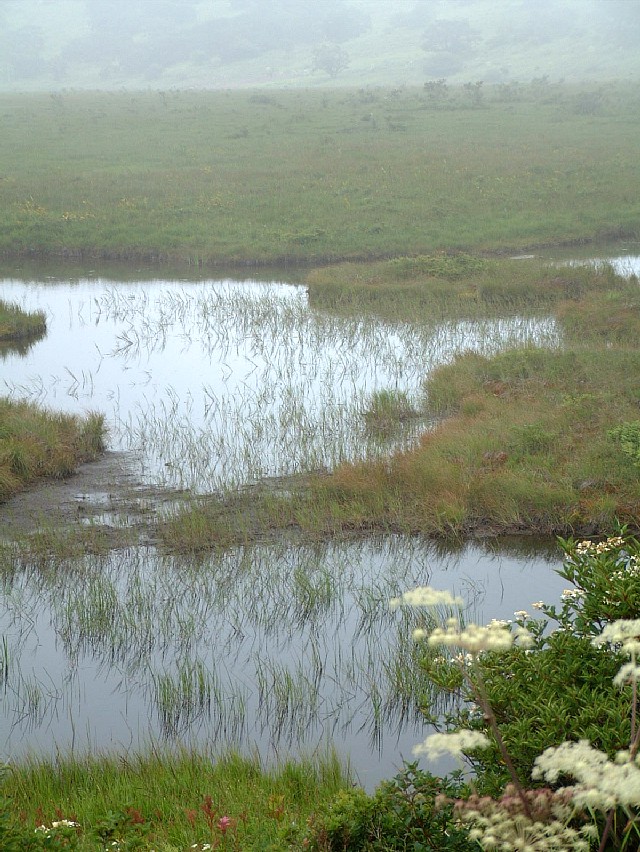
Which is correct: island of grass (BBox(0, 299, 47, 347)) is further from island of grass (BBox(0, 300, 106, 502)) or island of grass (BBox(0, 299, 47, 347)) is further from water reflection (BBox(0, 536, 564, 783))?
water reflection (BBox(0, 536, 564, 783))

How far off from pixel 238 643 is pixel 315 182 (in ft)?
Result: 106

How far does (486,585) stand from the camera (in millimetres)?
9312

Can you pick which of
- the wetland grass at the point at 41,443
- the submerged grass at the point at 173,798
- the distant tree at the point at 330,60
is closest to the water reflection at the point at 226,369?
the wetland grass at the point at 41,443

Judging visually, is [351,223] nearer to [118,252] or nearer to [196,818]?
[118,252]

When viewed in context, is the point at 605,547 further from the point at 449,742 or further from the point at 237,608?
the point at 237,608

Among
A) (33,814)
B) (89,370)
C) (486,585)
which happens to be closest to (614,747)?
A: (33,814)

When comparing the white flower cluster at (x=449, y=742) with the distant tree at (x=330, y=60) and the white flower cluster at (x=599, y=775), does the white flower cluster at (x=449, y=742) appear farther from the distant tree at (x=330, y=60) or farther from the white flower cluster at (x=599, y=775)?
the distant tree at (x=330, y=60)

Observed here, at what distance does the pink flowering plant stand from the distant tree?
140919 mm

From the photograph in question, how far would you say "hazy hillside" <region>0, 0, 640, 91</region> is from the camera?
13212 cm

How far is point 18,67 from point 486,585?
16895 cm

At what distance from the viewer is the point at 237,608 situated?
8.99m

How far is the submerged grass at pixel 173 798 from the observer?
462cm

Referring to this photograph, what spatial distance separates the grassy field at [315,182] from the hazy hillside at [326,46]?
6354 cm

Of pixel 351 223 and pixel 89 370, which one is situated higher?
pixel 351 223
